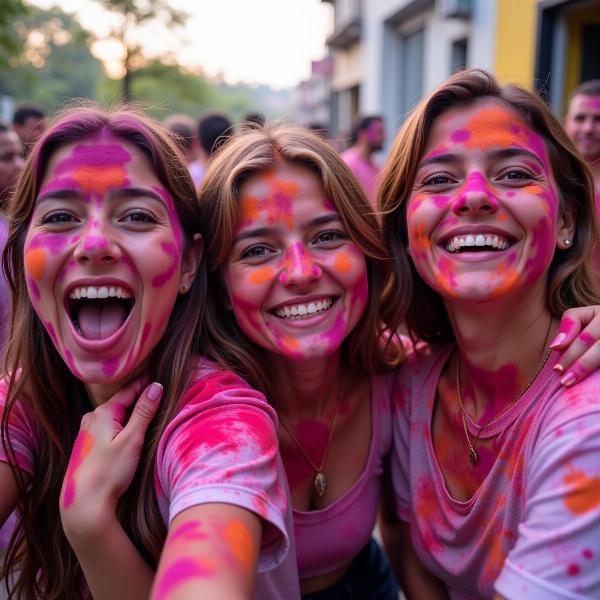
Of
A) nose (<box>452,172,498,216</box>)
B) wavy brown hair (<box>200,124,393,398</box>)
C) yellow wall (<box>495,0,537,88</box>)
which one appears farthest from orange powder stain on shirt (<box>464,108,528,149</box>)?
yellow wall (<box>495,0,537,88</box>)

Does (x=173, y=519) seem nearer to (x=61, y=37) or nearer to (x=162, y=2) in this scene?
(x=162, y=2)

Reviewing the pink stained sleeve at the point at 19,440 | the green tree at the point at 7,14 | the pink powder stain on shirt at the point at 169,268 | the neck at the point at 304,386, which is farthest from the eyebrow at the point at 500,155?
the green tree at the point at 7,14

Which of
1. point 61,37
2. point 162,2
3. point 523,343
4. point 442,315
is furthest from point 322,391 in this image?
point 61,37

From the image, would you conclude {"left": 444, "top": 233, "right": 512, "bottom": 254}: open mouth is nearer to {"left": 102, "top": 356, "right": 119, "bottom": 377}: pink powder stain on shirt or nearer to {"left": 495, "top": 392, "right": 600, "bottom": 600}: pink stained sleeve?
{"left": 495, "top": 392, "right": 600, "bottom": 600}: pink stained sleeve

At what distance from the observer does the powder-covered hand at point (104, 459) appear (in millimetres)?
1528

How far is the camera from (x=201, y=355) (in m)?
1.82

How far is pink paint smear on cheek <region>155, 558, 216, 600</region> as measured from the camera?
1.19 meters

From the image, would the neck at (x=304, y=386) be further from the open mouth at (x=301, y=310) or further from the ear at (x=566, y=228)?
the ear at (x=566, y=228)

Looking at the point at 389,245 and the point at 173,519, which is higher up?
the point at 389,245

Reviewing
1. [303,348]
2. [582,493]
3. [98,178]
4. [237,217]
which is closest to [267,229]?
[237,217]

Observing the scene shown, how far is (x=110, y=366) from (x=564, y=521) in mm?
1122

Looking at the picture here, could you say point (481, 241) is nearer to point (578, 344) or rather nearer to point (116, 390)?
point (578, 344)

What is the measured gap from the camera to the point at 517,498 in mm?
1612

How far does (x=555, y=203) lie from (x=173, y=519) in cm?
133
